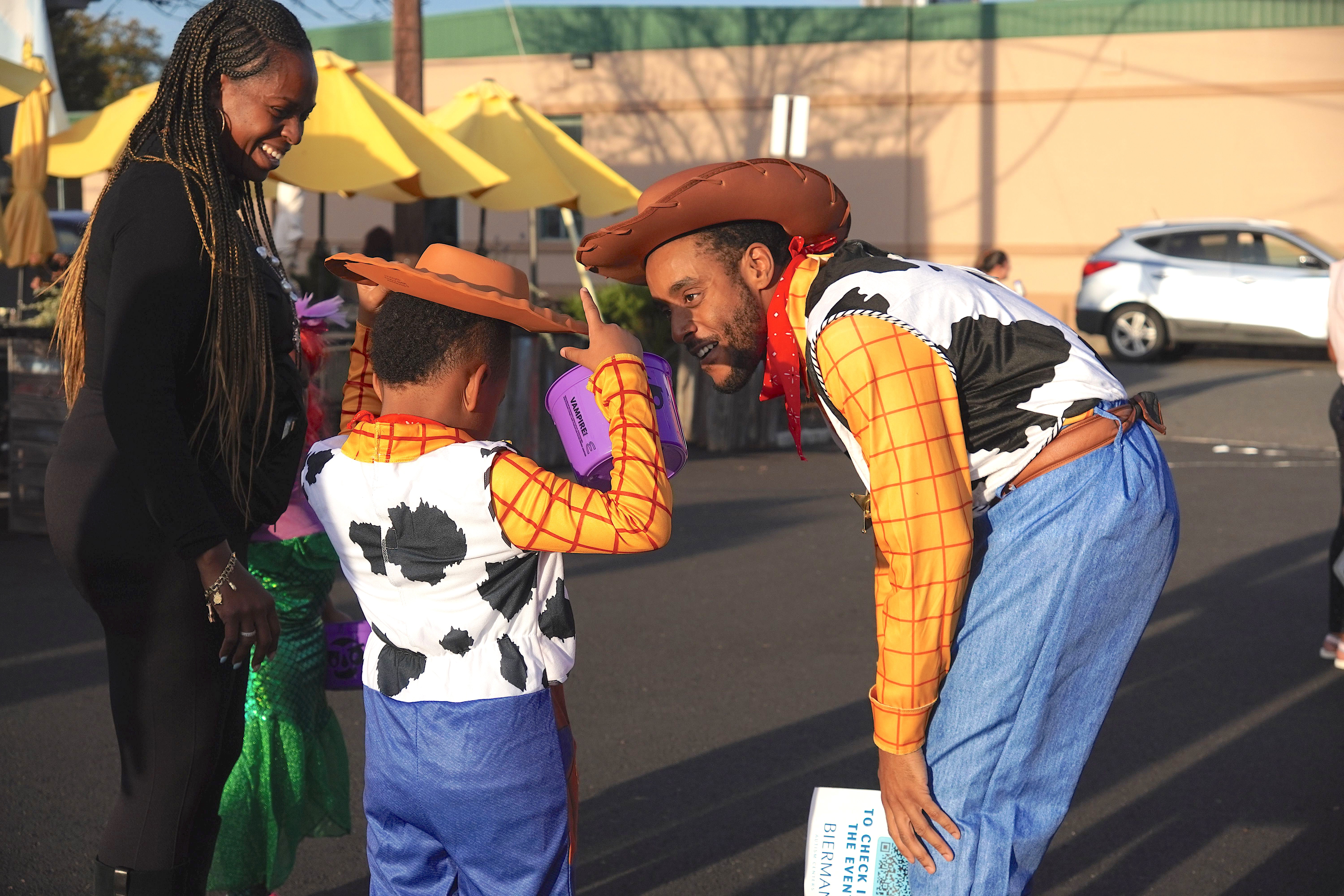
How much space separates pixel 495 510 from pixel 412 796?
528 millimetres

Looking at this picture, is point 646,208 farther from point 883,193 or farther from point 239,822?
point 883,193

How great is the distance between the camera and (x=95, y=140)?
33.6 feet

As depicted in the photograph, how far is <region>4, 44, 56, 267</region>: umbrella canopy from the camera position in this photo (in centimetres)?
1027

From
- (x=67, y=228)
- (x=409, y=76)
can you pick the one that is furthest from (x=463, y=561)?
(x=67, y=228)

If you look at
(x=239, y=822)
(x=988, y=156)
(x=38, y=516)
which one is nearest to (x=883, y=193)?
(x=988, y=156)

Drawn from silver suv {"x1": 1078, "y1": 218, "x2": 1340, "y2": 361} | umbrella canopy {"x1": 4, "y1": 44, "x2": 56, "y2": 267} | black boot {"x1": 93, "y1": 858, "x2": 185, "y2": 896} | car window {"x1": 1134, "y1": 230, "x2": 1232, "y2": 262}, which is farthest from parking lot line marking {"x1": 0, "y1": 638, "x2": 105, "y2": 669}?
car window {"x1": 1134, "y1": 230, "x2": 1232, "y2": 262}

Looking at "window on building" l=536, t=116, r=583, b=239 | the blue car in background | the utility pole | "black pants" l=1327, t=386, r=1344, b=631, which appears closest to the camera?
"black pants" l=1327, t=386, r=1344, b=631

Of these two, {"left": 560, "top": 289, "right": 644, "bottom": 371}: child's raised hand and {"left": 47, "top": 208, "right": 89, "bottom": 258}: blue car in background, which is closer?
{"left": 560, "top": 289, "right": 644, "bottom": 371}: child's raised hand

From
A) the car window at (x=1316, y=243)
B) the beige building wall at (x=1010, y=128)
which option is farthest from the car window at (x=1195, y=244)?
the beige building wall at (x=1010, y=128)

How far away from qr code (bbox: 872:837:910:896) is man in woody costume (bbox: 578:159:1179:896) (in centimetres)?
4

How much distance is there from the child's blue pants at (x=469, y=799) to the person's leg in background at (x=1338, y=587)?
4185 mm

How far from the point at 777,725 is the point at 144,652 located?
9.32ft

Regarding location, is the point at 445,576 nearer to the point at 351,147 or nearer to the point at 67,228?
the point at 351,147

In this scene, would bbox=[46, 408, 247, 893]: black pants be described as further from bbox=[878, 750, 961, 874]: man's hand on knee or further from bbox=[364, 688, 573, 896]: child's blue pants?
bbox=[878, 750, 961, 874]: man's hand on knee
